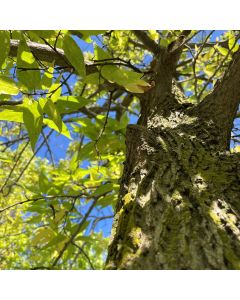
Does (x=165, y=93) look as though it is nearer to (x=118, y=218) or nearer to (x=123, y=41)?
(x=118, y=218)

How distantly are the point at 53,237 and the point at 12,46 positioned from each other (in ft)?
4.36

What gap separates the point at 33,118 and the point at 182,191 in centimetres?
58

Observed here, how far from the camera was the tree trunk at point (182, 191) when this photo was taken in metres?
0.81

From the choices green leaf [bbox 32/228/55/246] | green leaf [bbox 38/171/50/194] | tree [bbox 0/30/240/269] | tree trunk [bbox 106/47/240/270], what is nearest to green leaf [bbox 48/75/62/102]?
tree [bbox 0/30/240/269]

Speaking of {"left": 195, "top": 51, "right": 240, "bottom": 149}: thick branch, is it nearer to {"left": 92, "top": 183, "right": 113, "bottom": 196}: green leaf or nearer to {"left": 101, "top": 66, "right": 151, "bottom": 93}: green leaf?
{"left": 101, "top": 66, "right": 151, "bottom": 93}: green leaf

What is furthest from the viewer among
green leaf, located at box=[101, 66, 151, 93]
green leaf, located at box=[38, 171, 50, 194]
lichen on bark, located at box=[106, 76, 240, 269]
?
green leaf, located at box=[38, 171, 50, 194]

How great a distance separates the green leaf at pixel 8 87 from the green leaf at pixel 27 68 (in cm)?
4

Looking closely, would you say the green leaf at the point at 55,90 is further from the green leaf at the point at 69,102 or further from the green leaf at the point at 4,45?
the green leaf at the point at 4,45

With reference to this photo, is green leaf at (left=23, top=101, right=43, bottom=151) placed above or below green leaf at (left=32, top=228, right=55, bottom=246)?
below

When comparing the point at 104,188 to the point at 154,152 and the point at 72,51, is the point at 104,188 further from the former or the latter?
the point at 72,51

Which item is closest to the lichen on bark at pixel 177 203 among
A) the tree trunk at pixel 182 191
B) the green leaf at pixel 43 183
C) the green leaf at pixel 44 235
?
the tree trunk at pixel 182 191

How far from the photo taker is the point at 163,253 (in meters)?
0.81

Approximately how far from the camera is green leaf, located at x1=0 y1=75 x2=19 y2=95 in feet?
4.26

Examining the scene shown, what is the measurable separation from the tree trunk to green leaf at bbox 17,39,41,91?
0.47 metres
